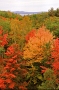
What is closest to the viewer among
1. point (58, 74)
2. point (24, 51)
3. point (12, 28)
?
point (58, 74)

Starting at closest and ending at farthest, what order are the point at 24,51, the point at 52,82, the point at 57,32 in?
the point at 52,82
the point at 24,51
the point at 57,32

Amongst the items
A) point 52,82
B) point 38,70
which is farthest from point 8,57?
point 52,82

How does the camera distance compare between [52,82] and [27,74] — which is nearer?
[52,82]

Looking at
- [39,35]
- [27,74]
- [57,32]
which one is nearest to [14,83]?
[27,74]

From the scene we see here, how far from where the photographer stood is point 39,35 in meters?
45.8

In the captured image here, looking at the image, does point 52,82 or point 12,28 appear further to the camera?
point 12,28

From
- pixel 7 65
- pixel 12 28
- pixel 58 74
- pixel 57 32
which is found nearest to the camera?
pixel 58 74

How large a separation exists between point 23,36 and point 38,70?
11.6 metres

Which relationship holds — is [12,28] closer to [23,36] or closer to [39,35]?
[23,36]

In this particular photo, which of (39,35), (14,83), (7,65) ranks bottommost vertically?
(14,83)

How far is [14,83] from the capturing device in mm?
42062

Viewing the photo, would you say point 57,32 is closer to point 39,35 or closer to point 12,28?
point 12,28

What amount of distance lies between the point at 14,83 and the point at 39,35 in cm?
856

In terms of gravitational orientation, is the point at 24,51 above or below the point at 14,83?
above
